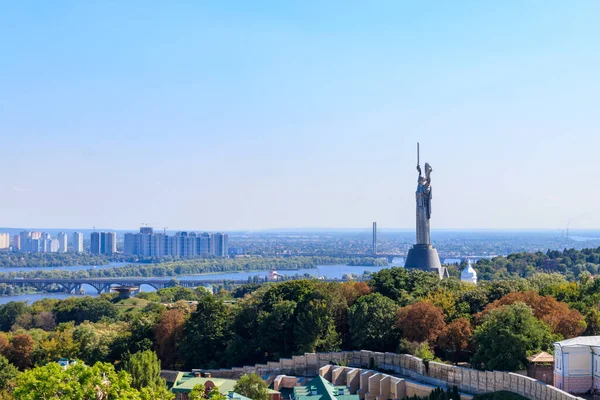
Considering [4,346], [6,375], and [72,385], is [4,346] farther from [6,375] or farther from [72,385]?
[72,385]

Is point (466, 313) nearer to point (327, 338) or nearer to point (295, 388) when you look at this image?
point (327, 338)

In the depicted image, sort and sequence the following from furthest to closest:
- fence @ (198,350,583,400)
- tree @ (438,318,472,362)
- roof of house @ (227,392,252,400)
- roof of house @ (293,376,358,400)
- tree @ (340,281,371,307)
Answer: tree @ (340,281,371,307) < tree @ (438,318,472,362) < roof of house @ (293,376,358,400) < roof of house @ (227,392,252,400) < fence @ (198,350,583,400)

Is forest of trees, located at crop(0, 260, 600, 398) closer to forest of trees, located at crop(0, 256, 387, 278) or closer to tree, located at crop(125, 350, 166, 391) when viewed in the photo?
tree, located at crop(125, 350, 166, 391)

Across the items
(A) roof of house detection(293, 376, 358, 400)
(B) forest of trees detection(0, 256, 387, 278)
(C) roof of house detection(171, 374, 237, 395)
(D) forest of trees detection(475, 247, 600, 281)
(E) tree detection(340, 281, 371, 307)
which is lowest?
(B) forest of trees detection(0, 256, 387, 278)

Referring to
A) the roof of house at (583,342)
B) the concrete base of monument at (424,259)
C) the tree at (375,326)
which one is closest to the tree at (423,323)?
the tree at (375,326)

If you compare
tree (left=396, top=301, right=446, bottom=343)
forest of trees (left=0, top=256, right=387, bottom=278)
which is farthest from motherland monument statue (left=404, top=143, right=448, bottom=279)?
forest of trees (left=0, top=256, right=387, bottom=278)

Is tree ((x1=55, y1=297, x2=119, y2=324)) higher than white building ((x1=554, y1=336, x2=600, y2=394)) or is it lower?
lower

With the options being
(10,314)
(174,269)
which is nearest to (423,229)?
(10,314)


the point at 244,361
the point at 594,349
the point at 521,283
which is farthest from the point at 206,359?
the point at 594,349
